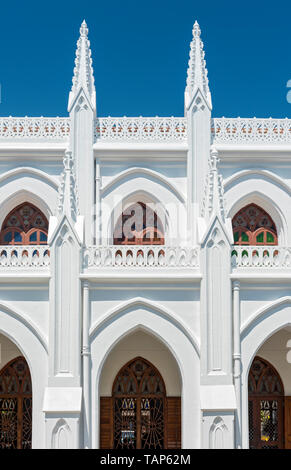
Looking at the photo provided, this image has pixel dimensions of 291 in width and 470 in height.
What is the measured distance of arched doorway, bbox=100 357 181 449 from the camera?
54.2 ft

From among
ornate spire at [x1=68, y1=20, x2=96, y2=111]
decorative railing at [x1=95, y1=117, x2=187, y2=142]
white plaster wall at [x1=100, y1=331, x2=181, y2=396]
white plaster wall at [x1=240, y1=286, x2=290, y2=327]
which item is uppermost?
ornate spire at [x1=68, y1=20, x2=96, y2=111]

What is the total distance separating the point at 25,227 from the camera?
62.2ft

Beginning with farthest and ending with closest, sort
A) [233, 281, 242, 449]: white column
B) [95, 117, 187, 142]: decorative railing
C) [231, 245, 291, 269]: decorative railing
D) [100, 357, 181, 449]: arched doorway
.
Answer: [95, 117, 187, 142]: decorative railing < [100, 357, 181, 449]: arched doorway < [231, 245, 291, 269]: decorative railing < [233, 281, 242, 449]: white column

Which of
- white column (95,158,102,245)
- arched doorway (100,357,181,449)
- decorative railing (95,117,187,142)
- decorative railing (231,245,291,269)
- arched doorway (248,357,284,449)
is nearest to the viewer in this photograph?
decorative railing (231,245,291,269)

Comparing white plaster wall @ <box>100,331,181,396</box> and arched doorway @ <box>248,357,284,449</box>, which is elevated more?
white plaster wall @ <box>100,331,181,396</box>

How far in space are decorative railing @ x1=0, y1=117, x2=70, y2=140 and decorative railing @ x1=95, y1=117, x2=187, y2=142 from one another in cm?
103

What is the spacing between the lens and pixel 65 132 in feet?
62.2

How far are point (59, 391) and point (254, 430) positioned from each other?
612 cm

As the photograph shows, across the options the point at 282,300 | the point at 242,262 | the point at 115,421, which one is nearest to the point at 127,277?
the point at 242,262

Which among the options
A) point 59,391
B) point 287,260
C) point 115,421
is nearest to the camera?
point 59,391

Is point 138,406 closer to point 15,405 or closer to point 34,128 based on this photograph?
point 15,405

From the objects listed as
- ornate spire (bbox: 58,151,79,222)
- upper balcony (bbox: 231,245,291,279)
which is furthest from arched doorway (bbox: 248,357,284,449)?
ornate spire (bbox: 58,151,79,222)

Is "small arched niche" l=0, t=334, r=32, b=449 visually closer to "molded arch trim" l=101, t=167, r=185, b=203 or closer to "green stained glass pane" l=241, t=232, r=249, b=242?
"molded arch trim" l=101, t=167, r=185, b=203

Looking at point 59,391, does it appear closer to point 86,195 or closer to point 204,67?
point 86,195
